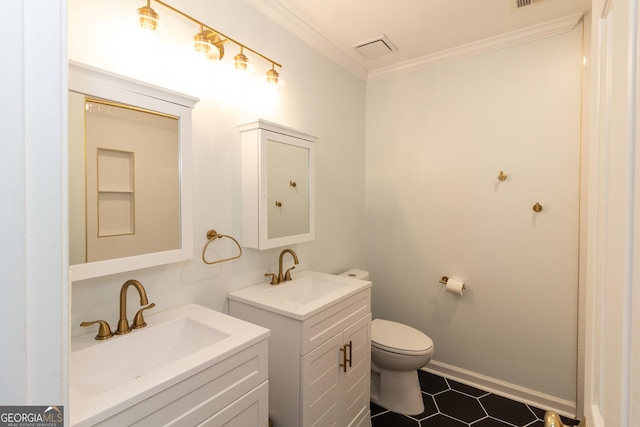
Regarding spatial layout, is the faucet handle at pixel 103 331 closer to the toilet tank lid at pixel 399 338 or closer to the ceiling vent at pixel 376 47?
the toilet tank lid at pixel 399 338

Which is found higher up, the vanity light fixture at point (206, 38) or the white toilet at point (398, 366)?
the vanity light fixture at point (206, 38)

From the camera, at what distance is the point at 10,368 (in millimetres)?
360

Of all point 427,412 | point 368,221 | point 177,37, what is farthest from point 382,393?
point 177,37

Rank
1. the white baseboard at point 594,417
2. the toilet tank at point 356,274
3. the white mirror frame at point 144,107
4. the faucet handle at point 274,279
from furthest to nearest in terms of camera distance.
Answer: the toilet tank at point 356,274
the faucet handle at point 274,279
the white mirror frame at point 144,107
the white baseboard at point 594,417

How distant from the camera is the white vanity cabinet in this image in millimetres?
1354

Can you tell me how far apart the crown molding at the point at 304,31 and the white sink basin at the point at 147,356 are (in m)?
1.68

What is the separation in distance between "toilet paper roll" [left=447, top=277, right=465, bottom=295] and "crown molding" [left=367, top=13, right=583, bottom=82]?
1717mm

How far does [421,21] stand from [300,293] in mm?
1923

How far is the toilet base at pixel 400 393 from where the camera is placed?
78.9 inches

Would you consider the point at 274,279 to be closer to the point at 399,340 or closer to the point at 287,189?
the point at 287,189

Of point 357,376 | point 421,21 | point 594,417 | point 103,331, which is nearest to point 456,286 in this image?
point 357,376

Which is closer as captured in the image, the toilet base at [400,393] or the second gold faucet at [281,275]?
the second gold faucet at [281,275]

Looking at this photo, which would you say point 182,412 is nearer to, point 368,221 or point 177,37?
point 177,37

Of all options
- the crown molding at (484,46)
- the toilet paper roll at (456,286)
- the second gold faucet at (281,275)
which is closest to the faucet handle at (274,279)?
the second gold faucet at (281,275)
